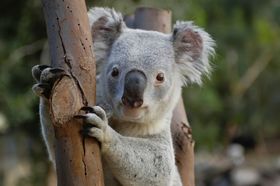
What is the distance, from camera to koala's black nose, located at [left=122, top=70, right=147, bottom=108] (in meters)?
2.50

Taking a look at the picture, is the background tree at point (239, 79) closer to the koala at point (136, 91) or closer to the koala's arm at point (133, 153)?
the koala at point (136, 91)

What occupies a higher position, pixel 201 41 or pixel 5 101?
pixel 201 41

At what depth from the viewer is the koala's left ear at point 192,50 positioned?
10.3ft

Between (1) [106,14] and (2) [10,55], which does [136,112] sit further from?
(2) [10,55]

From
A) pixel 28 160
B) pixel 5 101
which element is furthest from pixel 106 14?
pixel 28 160

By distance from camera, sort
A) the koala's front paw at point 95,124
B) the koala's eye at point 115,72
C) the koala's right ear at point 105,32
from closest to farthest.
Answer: the koala's front paw at point 95,124 < the koala's eye at point 115,72 < the koala's right ear at point 105,32

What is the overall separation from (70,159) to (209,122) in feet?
32.8

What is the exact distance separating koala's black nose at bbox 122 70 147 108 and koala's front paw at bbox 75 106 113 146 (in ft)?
0.74

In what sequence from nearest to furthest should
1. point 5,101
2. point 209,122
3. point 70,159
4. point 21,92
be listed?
point 70,159 → point 5,101 → point 21,92 → point 209,122

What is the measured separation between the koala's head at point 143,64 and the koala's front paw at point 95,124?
256 millimetres

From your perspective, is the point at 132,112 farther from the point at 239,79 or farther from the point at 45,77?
the point at 239,79

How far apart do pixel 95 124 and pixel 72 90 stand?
0.18m

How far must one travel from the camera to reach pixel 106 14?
120 inches

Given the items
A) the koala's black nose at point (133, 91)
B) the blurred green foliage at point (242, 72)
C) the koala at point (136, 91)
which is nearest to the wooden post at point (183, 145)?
the koala at point (136, 91)
